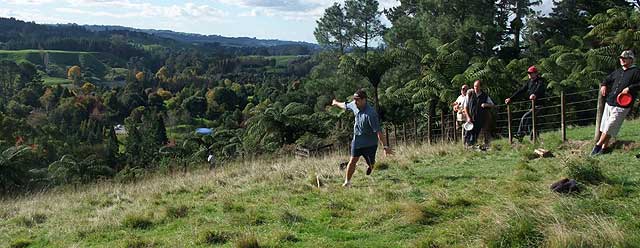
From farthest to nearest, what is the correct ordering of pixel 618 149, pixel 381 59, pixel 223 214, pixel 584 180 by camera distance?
pixel 381 59, pixel 618 149, pixel 223 214, pixel 584 180

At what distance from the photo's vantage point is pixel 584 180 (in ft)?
21.0

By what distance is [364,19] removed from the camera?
158 feet

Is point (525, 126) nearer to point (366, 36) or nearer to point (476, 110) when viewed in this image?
point (476, 110)

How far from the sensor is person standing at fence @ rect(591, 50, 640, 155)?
7.67 metres

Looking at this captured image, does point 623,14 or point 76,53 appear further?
point 76,53

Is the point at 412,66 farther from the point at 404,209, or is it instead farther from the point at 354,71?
the point at 404,209

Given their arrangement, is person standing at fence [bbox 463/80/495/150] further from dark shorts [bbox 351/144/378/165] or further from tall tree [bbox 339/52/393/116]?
tall tree [bbox 339/52/393/116]

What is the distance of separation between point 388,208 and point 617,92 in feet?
12.4

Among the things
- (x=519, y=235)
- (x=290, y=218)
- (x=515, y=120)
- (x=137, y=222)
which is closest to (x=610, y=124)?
(x=519, y=235)

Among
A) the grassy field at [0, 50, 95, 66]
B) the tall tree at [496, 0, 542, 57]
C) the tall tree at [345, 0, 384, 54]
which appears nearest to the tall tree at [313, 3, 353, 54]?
the tall tree at [345, 0, 384, 54]

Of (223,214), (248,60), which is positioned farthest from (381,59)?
(248,60)

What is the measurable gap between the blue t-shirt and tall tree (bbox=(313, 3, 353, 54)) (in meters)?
40.3

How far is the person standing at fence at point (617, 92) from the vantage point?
7668 mm

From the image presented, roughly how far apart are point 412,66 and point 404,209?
22.2 m
